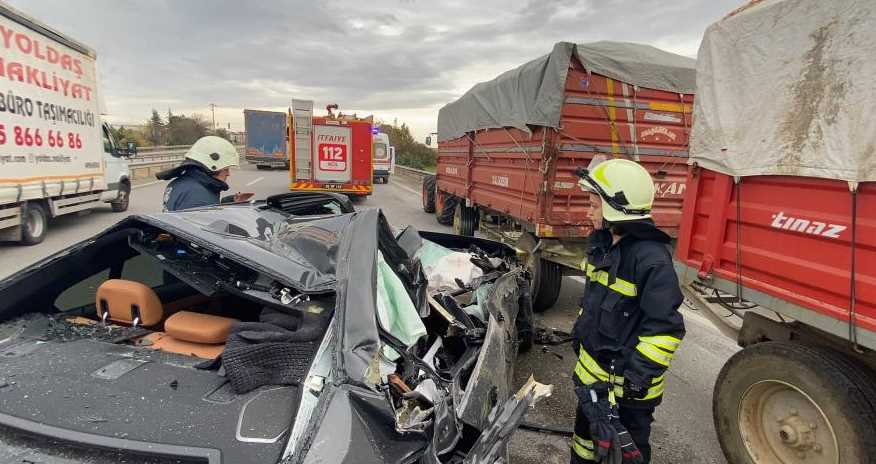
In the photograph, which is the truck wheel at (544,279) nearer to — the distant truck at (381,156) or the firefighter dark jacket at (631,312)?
the firefighter dark jacket at (631,312)

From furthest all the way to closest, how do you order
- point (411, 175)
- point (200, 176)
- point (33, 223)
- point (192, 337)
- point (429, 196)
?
point (411, 175)
point (429, 196)
point (33, 223)
point (200, 176)
point (192, 337)

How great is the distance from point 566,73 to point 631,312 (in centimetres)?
302

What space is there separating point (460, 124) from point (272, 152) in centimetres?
2349

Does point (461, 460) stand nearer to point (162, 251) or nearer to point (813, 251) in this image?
point (162, 251)

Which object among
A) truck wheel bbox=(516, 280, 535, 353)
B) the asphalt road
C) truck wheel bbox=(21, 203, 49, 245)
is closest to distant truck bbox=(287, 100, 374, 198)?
truck wheel bbox=(21, 203, 49, 245)

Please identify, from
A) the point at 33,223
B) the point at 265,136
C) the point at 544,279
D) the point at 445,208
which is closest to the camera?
the point at 544,279

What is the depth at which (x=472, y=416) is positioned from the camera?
1734 mm

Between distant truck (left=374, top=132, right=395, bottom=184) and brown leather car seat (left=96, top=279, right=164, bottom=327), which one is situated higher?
distant truck (left=374, top=132, right=395, bottom=184)

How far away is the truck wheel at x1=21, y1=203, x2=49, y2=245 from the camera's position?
24.0 ft

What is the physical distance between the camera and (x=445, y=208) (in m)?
10.7

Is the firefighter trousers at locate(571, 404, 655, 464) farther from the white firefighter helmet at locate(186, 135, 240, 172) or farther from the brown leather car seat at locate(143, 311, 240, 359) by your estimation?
the white firefighter helmet at locate(186, 135, 240, 172)

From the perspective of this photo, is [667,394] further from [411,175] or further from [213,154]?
[411,175]

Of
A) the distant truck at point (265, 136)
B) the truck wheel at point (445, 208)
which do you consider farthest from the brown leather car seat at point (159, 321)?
the distant truck at point (265, 136)

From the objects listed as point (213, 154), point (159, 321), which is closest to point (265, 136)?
point (213, 154)
